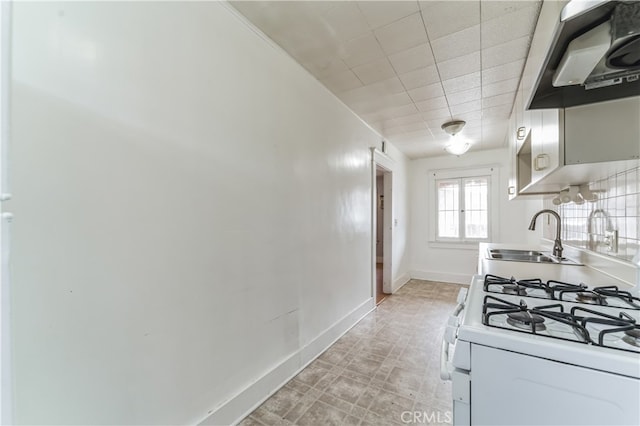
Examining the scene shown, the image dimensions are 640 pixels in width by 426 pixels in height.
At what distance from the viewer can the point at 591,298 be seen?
111 centimetres

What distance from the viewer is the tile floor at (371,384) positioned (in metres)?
1.62

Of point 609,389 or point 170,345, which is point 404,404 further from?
point 170,345

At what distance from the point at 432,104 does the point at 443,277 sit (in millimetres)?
3446

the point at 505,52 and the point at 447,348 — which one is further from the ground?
the point at 505,52

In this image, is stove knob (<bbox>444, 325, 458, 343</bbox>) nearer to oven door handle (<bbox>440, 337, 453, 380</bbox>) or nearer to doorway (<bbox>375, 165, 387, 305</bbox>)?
oven door handle (<bbox>440, 337, 453, 380</bbox>)

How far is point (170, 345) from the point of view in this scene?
125cm

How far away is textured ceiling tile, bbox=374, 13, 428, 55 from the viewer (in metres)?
1.65

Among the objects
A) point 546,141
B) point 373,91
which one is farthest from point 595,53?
point 373,91

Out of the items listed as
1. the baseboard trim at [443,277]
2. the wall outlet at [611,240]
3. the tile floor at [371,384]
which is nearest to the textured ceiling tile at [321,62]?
the wall outlet at [611,240]

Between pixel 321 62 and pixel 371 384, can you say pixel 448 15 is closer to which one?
pixel 321 62

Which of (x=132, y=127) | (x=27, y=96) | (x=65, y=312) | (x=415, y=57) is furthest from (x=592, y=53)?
(x=65, y=312)

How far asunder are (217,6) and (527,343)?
2.08 metres

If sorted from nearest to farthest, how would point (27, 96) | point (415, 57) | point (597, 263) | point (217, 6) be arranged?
point (27, 96)
point (217, 6)
point (597, 263)
point (415, 57)

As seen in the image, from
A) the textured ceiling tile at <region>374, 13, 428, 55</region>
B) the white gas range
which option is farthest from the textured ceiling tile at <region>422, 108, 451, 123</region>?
the white gas range
